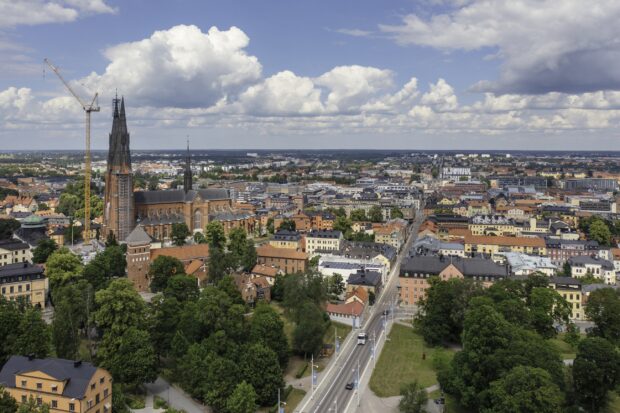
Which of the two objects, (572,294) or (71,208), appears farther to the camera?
(71,208)

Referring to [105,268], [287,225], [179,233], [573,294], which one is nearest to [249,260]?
[105,268]

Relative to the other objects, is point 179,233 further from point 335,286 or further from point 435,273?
point 435,273

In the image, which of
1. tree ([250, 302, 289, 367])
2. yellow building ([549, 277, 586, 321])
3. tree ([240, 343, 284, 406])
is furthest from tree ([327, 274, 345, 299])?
tree ([240, 343, 284, 406])

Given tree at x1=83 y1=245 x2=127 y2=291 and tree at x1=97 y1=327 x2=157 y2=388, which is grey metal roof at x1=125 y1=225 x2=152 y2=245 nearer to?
tree at x1=83 y1=245 x2=127 y2=291

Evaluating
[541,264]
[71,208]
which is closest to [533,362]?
[541,264]

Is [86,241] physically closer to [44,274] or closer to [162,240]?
[162,240]

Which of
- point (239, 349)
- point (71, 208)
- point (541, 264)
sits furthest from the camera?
point (71, 208)

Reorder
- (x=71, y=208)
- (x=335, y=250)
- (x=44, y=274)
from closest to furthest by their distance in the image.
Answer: (x=44, y=274), (x=335, y=250), (x=71, y=208)

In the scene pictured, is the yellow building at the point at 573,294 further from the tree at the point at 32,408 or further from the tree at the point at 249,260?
the tree at the point at 32,408
